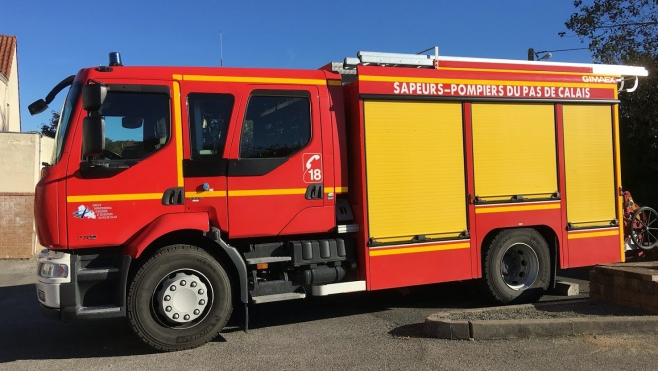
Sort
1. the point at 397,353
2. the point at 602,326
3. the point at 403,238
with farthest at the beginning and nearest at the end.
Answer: the point at 403,238 → the point at 602,326 → the point at 397,353

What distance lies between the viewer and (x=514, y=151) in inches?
265

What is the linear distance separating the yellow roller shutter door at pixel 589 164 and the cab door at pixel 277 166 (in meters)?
3.34

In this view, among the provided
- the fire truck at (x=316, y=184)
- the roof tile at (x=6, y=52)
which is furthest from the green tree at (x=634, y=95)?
the roof tile at (x=6, y=52)

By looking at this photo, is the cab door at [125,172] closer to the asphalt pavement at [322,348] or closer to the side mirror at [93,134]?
the side mirror at [93,134]

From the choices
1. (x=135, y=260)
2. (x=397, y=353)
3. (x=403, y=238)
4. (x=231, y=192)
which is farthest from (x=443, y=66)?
(x=135, y=260)

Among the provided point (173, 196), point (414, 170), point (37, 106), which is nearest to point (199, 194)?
point (173, 196)

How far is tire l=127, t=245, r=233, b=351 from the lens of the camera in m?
5.20

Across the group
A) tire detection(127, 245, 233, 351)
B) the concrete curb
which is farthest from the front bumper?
the concrete curb

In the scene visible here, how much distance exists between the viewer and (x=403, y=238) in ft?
20.3

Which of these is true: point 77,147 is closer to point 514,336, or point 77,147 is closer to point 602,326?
point 514,336

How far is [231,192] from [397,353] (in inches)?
91.6

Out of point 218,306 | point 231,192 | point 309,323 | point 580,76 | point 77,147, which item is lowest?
point 309,323

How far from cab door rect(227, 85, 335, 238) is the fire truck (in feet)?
0.05

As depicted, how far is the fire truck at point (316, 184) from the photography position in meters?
5.20
